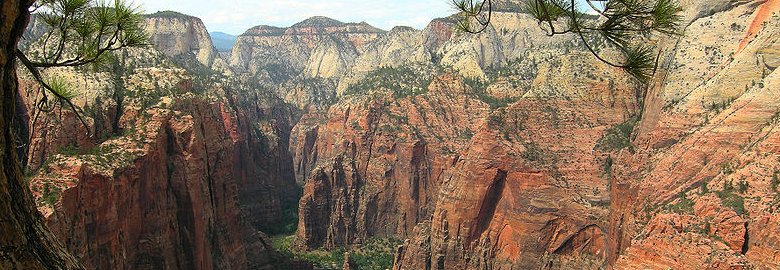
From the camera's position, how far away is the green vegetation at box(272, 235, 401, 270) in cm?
6788

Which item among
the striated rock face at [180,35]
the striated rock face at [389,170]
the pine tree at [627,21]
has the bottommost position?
the striated rock face at [389,170]

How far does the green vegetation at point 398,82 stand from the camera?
275ft

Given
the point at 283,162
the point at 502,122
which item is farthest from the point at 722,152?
the point at 283,162

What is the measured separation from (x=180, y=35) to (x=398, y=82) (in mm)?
64847

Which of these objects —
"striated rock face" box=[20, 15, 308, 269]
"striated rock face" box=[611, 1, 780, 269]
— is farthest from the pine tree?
"striated rock face" box=[611, 1, 780, 269]

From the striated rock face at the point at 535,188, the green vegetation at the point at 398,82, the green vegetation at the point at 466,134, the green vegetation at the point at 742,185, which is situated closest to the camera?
the green vegetation at the point at 742,185

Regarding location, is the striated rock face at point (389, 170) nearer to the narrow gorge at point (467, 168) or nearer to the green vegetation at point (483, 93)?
the narrow gorge at point (467, 168)

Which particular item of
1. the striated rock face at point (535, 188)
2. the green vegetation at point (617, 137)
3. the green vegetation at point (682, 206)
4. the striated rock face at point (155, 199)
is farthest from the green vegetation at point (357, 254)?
the green vegetation at point (682, 206)

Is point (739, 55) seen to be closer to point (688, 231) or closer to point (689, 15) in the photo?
point (689, 15)

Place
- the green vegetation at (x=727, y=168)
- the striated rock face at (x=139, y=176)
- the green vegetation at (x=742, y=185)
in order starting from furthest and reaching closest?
the green vegetation at (x=727, y=168)
the striated rock face at (x=139, y=176)
the green vegetation at (x=742, y=185)

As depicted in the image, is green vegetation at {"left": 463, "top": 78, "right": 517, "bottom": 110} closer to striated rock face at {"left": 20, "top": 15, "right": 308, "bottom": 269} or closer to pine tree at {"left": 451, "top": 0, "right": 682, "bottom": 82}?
striated rock face at {"left": 20, "top": 15, "right": 308, "bottom": 269}

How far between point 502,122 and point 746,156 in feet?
74.1

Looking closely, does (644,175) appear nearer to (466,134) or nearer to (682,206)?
(682,206)

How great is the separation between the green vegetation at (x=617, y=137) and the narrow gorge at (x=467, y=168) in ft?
0.53
